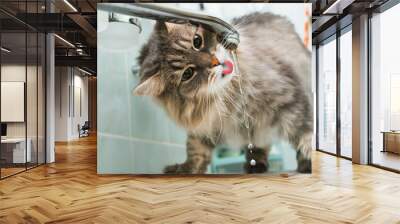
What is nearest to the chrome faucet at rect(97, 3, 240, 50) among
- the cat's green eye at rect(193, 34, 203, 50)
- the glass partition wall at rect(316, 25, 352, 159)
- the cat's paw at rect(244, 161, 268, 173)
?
the cat's green eye at rect(193, 34, 203, 50)

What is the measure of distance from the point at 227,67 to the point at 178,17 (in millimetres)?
1165

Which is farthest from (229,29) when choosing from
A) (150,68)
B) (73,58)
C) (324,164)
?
(73,58)

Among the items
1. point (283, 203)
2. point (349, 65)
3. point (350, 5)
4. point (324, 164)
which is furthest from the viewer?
point (349, 65)

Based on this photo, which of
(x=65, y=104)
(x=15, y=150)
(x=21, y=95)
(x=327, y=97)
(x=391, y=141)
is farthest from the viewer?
(x=65, y=104)

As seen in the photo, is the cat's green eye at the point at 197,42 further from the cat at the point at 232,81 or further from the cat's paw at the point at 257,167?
the cat's paw at the point at 257,167

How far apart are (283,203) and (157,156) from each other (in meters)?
2.50

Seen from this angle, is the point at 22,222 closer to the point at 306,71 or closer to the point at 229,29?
the point at 229,29

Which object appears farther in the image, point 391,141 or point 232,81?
point 391,141

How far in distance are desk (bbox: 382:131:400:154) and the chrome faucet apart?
12.0ft

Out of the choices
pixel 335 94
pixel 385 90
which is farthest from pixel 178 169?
pixel 335 94

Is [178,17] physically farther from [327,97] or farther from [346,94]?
[327,97]

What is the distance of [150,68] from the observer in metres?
6.06

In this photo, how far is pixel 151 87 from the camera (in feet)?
19.8

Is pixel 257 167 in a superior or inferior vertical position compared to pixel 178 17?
inferior
